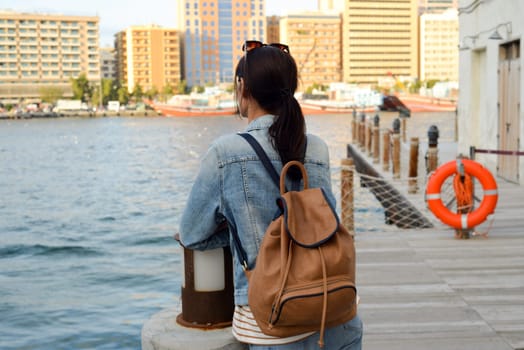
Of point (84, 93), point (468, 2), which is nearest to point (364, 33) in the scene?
point (84, 93)

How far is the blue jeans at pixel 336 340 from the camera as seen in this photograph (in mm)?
2281

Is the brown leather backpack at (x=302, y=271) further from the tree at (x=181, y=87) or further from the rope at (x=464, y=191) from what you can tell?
the tree at (x=181, y=87)

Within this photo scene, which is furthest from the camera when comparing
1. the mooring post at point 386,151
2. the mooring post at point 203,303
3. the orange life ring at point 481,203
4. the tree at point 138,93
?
the tree at point 138,93

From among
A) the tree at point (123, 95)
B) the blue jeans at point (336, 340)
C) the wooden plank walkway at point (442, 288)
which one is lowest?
the wooden plank walkway at point (442, 288)

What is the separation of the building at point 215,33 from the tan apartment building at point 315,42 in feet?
34.7

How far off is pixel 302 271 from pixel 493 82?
13463 millimetres

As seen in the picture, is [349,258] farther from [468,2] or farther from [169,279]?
[468,2]

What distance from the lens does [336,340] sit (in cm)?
237

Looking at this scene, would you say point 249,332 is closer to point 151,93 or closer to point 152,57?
point 151,93

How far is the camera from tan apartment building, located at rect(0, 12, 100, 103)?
153 metres

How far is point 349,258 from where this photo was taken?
217 cm

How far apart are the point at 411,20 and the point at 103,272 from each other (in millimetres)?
173042

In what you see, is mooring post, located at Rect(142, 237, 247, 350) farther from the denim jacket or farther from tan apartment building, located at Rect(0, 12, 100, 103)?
tan apartment building, located at Rect(0, 12, 100, 103)

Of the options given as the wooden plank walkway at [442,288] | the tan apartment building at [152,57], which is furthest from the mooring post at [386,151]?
the tan apartment building at [152,57]
